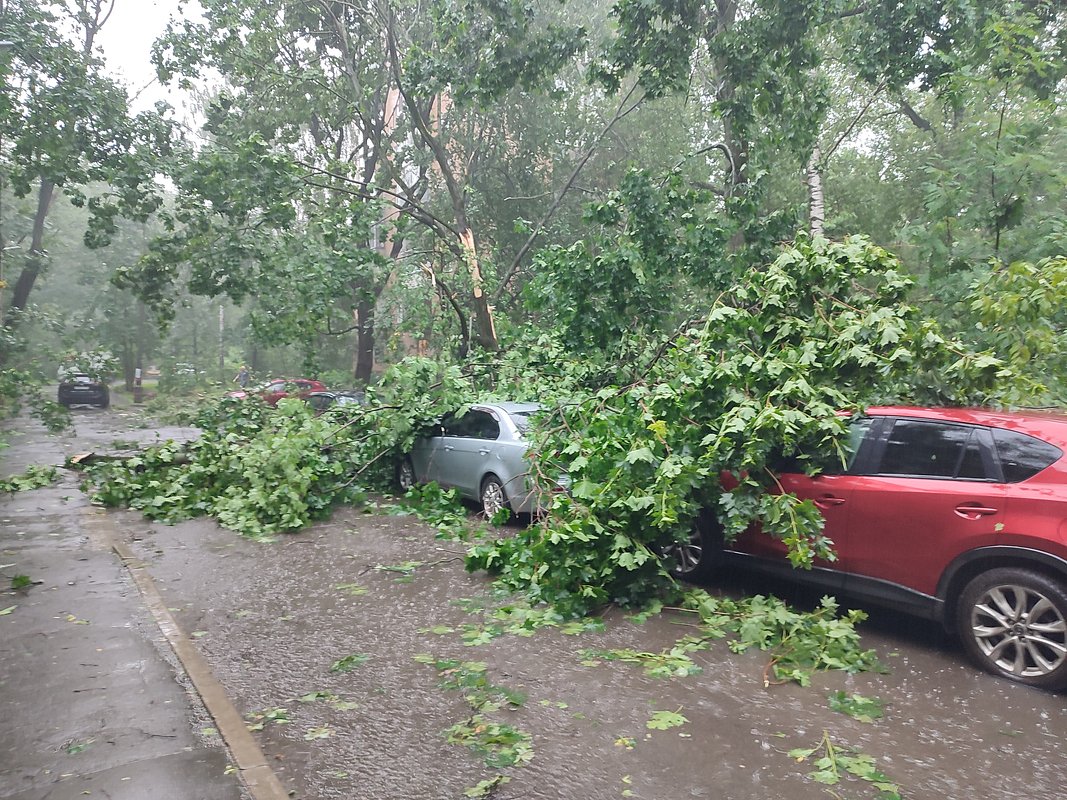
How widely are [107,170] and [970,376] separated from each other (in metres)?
16.1

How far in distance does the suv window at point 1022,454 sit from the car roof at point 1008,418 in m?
0.04

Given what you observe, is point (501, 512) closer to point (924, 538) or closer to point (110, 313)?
point (924, 538)

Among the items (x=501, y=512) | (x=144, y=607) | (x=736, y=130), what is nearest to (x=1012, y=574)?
(x=501, y=512)

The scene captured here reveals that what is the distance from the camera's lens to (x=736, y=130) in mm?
12648

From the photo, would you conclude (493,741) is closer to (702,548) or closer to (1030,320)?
(702,548)

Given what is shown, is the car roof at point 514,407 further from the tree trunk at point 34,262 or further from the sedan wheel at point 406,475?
the tree trunk at point 34,262

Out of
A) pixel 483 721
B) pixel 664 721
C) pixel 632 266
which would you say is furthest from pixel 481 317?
pixel 664 721

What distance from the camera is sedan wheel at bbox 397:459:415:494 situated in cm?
1226

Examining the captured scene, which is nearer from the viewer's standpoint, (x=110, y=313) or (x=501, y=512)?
(x=501, y=512)

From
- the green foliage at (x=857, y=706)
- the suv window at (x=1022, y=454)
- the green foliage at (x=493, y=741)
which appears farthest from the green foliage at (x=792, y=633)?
the green foliage at (x=493, y=741)

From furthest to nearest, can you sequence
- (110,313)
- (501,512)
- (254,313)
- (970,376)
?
(110,313) → (254,313) → (501,512) → (970,376)

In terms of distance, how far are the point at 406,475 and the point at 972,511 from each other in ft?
28.2

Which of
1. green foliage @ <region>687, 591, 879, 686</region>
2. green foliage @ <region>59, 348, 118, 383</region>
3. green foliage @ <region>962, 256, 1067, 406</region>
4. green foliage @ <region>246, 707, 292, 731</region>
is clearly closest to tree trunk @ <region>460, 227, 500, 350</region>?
green foliage @ <region>962, 256, 1067, 406</region>

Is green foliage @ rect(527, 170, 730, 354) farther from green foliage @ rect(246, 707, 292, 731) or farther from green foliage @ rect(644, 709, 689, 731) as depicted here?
green foliage @ rect(246, 707, 292, 731)
